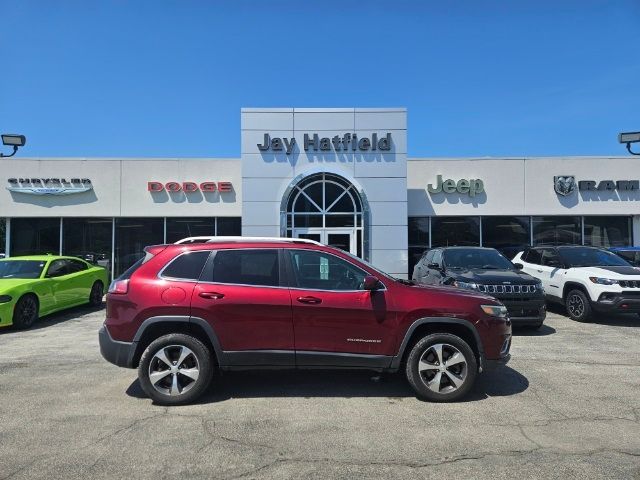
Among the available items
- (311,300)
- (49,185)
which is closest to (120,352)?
(311,300)

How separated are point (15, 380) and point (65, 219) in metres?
13.3

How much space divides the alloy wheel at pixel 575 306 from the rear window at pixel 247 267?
317 inches

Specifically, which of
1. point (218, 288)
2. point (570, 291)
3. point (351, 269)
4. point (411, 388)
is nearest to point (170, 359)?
point (218, 288)

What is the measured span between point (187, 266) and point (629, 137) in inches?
765

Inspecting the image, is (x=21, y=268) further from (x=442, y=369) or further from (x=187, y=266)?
(x=442, y=369)

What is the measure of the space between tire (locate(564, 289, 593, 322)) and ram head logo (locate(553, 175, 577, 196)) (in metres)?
8.03

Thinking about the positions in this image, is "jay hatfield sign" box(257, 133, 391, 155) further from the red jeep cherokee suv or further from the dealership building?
the red jeep cherokee suv

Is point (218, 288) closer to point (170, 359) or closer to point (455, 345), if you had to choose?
point (170, 359)

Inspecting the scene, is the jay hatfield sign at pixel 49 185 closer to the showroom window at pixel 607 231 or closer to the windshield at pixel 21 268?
the windshield at pixel 21 268

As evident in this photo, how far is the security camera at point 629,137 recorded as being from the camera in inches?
720

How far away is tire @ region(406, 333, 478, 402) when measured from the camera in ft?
A: 16.7

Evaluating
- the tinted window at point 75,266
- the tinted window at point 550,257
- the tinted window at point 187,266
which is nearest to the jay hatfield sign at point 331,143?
the tinted window at point 550,257

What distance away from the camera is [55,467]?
3.62 metres

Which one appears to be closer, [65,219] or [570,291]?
[570,291]
